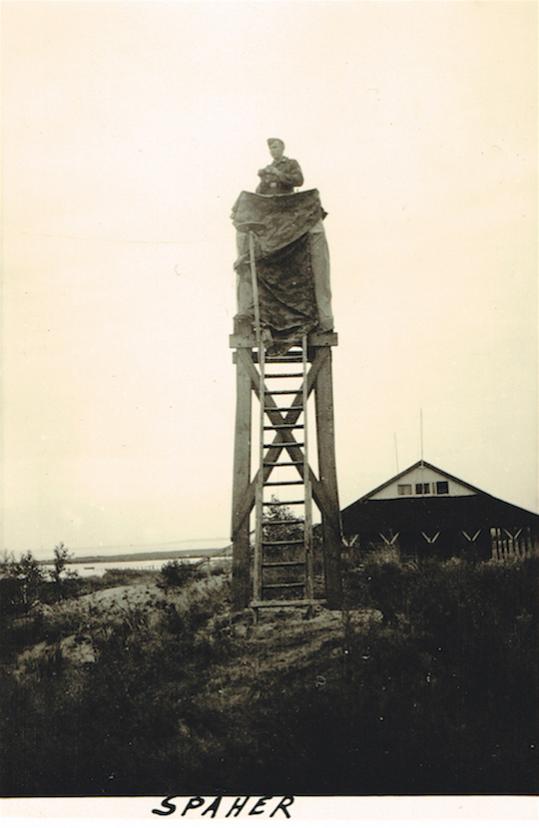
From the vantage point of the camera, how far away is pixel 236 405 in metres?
9.05

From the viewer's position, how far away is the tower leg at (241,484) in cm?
870

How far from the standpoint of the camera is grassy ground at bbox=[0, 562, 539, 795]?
6.19 m

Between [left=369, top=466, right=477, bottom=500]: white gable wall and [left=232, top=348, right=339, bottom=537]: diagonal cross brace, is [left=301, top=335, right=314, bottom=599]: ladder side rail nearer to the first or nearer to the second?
[left=232, top=348, right=339, bottom=537]: diagonal cross brace

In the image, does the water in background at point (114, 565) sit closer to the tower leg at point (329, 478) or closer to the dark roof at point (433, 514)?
the tower leg at point (329, 478)

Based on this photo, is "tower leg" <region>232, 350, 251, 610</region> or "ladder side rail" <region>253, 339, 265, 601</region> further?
"tower leg" <region>232, 350, 251, 610</region>

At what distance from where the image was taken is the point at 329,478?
876 centimetres

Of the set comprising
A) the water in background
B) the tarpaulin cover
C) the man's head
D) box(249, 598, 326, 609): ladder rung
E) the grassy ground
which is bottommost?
the grassy ground

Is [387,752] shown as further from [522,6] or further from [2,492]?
[522,6]

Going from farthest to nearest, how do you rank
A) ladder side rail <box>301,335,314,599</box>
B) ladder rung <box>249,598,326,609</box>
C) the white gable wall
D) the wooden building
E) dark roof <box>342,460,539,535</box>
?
the white gable wall
dark roof <box>342,460,539,535</box>
the wooden building
ladder side rail <box>301,335,314,599</box>
ladder rung <box>249,598,326,609</box>

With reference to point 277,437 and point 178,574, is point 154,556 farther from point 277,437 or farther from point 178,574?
point 277,437

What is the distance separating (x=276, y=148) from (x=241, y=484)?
3.80 m

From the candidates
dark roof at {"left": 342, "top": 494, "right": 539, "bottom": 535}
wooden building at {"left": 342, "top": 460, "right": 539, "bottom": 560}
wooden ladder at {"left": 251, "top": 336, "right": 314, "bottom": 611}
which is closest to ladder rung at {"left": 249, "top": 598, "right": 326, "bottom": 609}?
wooden ladder at {"left": 251, "top": 336, "right": 314, "bottom": 611}

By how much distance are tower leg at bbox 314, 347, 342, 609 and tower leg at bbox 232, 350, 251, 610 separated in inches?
31.0

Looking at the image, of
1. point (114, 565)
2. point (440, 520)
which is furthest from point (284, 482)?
point (440, 520)
